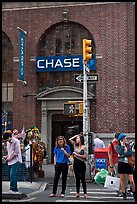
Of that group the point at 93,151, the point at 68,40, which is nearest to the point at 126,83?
the point at 68,40

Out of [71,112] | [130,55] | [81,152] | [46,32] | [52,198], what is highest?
[46,32]

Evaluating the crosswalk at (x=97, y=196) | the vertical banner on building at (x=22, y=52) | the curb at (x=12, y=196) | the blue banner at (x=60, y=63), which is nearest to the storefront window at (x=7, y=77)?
the vertical banner on building at (x=22, y=52)

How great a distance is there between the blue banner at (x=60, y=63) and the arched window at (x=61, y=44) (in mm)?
456

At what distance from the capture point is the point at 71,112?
17.6 metres

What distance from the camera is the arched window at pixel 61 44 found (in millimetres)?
25359

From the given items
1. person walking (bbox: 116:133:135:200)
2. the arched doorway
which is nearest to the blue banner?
the arched doorway

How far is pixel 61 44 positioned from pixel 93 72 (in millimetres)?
2769

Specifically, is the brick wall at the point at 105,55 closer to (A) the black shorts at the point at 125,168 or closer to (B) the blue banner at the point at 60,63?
(B) the blue banner at the point at 60,63

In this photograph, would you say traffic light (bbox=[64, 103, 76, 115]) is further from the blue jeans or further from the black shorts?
the black shorts

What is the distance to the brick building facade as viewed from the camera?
24.0 m

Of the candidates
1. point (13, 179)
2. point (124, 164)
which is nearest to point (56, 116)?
point (13, 179)

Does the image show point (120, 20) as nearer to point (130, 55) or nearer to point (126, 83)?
point (130, 55)

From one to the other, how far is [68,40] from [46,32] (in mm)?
1500

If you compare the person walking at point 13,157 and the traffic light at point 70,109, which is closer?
the person walking at point 13,157
